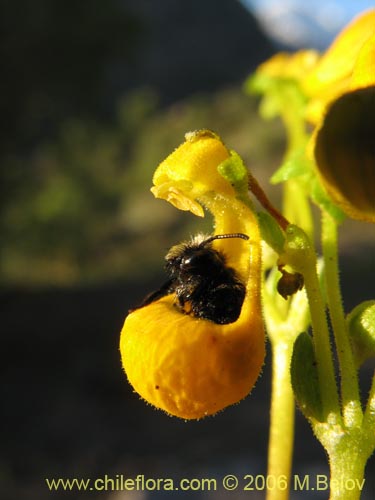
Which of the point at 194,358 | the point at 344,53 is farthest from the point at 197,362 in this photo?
the point at 344,53

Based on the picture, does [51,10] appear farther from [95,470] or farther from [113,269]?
[95,470]

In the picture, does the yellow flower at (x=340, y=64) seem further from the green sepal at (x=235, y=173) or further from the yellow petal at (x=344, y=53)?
the green sepal at (x=235, y=173)

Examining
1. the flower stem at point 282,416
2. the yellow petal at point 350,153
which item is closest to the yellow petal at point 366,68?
the yellow petal at point 350,153

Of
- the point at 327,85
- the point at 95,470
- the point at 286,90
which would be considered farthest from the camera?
the point at 95,470

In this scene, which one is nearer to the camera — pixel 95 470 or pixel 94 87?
pixel 95 470

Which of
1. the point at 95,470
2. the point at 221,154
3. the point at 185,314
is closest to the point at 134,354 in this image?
the point at 185,314

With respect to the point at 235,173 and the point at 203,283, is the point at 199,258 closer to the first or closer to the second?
the point at 203,283
